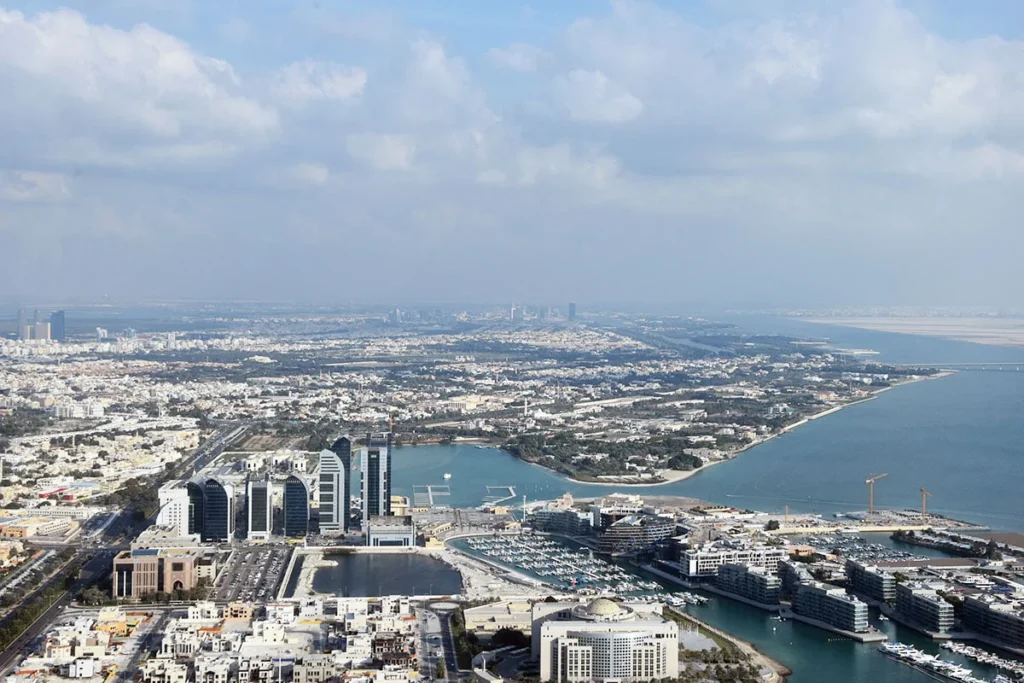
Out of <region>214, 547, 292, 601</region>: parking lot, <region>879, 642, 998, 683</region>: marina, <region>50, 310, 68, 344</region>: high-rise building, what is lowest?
<region>214, 547, 292, 601</region>: parking lot

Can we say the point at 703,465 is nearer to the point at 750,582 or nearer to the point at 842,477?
the point at 842,477

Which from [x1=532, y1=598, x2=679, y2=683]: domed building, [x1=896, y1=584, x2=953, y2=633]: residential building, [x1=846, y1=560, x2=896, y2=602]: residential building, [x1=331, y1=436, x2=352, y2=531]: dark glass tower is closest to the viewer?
[x1=532, y1=598, x2=679, y2=683]: domed building

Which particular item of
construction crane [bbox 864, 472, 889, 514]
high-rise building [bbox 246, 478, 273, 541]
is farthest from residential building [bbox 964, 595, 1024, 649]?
high-rise building [bbox 246, 478, 273, 541]

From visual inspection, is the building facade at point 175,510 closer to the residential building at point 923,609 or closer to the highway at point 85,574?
the highway at point 85,574

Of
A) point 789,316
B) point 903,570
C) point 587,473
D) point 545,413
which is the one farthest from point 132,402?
point 789,316

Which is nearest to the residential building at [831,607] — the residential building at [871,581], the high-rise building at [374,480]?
the residential building at [871,581]

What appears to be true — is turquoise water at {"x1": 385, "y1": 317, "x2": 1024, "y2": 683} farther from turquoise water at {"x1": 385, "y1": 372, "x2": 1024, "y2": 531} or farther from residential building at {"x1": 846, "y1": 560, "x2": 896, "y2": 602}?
residential building at {"x1": 846, "y1": 560, "x2": 896, "y2": 602}
